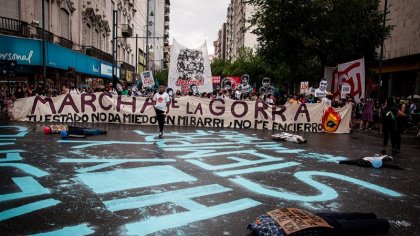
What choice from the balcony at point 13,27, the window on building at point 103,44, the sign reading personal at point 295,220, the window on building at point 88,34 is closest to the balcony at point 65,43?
the balcony at point 13,27

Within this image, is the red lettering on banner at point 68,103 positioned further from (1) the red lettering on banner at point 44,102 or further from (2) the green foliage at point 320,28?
(2) the green foliage at point 320,28

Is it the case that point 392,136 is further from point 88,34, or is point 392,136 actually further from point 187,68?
point 88,34

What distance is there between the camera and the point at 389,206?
5.62m

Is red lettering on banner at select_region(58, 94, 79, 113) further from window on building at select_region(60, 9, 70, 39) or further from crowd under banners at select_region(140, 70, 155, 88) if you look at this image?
window on building at select_region(60, 9, 70, 39)

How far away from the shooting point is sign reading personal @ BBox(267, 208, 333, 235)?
3.90 metres

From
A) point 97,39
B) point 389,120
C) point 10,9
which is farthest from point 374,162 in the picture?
point 97,39

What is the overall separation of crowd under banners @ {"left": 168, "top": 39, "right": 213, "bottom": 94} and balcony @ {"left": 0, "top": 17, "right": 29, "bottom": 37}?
27.3 ft

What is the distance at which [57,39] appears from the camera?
25.7 meters

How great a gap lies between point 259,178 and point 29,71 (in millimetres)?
19510

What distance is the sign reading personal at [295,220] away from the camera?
12.8 ft

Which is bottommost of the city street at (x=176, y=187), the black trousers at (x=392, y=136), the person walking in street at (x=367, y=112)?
the city street at (x=176, y=187)

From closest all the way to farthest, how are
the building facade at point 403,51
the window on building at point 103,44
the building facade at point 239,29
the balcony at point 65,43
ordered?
the balcony at point 65,43 < the building facade at point 403,51 < the window on building at point 103,44 < the building facade at point 239,29

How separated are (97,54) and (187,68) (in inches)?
687

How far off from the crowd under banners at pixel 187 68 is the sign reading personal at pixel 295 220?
1638 cm
